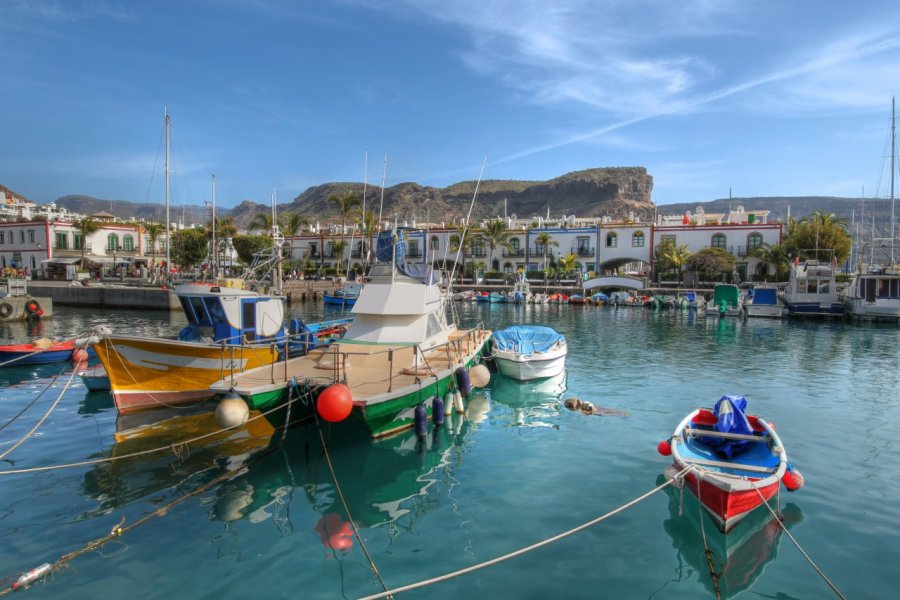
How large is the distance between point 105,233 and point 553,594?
85.9 metres

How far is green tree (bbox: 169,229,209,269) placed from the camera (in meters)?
74.6

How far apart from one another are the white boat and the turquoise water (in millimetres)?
2435

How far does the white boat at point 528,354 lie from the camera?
21.1 metres

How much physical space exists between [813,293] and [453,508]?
2057 inches

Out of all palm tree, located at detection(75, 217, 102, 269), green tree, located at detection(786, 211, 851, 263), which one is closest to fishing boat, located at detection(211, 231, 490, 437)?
green tree, located at detection(786, 211, 851, 263)

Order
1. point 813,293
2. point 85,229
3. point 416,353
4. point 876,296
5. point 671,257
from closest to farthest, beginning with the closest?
point 416,353 → point 876,296 → point 813,293 → point 671,257 → point 85,229

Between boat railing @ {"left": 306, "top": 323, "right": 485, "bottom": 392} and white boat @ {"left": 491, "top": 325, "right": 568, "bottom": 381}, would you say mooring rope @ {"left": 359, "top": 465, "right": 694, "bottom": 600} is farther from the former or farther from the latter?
white boat @ {"left": 491, "top": 325, "right": 568, "bottom": 381}

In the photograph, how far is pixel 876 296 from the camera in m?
45.2

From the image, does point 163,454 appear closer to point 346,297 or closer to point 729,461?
point 729,461

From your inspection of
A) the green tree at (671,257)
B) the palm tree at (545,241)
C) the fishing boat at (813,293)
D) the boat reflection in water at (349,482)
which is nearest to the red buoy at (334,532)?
the boat reflection in water at (349,482)

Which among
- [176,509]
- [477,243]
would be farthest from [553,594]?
[477,243]

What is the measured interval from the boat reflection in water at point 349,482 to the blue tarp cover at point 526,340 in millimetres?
7988

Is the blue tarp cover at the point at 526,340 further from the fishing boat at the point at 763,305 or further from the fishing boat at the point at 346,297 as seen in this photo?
the fishing boat at the point at 346,297

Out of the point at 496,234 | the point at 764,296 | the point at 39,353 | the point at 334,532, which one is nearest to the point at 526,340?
the point at 334,532
